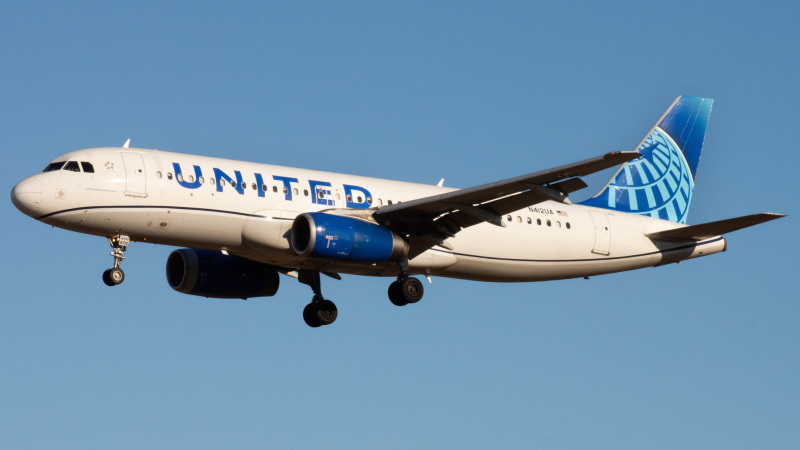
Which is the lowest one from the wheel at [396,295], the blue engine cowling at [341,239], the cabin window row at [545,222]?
the wheel at [396,295]

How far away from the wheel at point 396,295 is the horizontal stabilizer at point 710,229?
34.4ft

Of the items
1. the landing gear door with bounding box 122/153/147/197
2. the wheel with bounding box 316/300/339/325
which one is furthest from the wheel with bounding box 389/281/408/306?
the landing gear door with bounding box 122/153/147/197

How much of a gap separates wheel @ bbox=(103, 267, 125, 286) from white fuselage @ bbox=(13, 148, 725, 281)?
3.72 ft

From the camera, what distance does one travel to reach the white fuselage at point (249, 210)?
34812 mm

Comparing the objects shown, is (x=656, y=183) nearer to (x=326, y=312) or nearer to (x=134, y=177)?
(x=326, y=312)

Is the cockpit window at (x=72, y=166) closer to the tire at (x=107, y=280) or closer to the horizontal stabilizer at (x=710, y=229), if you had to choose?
the tire at (x=107, y=280)

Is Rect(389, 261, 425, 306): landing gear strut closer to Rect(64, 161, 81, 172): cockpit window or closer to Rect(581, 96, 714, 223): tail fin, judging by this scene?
Rect(581, 96, 714, 223): tail fin

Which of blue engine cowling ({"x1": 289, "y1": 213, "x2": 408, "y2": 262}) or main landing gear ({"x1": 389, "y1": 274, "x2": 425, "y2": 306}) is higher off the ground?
blue engine cowling ({"x1": 289, "y1": 213, "x2": 408, "y2": 262})

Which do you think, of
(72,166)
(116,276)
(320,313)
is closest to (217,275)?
(320,313)

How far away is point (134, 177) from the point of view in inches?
1384

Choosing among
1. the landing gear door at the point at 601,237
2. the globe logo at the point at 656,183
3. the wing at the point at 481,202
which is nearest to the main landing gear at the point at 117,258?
the wing at the point at 481,202

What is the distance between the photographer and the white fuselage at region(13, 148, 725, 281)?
3481 centimetres

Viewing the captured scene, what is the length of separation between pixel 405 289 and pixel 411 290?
215 millimetres

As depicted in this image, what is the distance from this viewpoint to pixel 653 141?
4797 cm
